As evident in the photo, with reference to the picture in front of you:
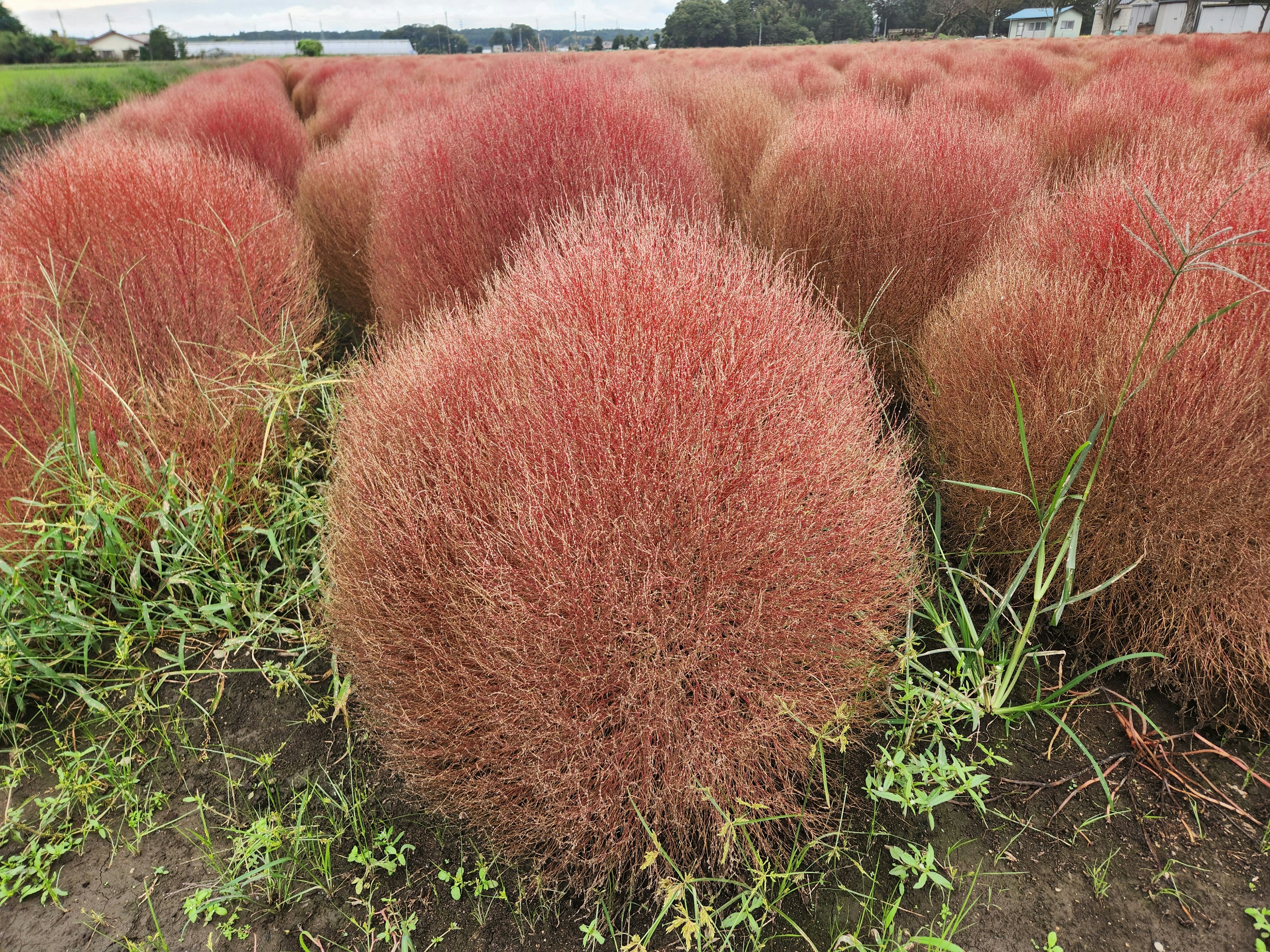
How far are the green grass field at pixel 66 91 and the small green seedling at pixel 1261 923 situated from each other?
655 inches

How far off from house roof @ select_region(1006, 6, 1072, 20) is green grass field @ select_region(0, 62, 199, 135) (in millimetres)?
49143

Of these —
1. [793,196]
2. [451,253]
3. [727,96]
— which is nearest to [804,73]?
[727,96]

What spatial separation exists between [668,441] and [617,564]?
0.30m

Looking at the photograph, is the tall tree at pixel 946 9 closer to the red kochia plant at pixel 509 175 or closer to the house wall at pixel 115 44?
the red kochia plant at pixel 509 175

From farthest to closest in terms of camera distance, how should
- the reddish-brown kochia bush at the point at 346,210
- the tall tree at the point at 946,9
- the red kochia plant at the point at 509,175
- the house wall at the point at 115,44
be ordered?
the house wall at the point at 115,44, the tall tree at the point at 946,9, the reddish-brown kochia bush at the point at 346,210, the red kochia plant at the point at 509,175

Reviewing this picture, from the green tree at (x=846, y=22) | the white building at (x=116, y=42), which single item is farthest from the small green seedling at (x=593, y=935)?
the white building at (x=116, y=42)

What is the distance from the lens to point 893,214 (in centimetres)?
323

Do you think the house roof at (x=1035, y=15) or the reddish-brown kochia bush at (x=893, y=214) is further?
the house roof at (x=1035, y=15)

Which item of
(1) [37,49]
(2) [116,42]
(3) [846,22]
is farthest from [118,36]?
(3) [846,22]

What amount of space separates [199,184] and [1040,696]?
4547mm

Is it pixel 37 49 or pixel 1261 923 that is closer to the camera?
pixel 1261 923

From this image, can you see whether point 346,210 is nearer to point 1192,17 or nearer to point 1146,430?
point 1146,430

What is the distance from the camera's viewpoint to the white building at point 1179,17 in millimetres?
30609

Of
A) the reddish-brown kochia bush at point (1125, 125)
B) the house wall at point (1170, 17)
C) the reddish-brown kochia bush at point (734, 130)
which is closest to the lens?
the reddish-brown kochia bush at point (1125, 125)
